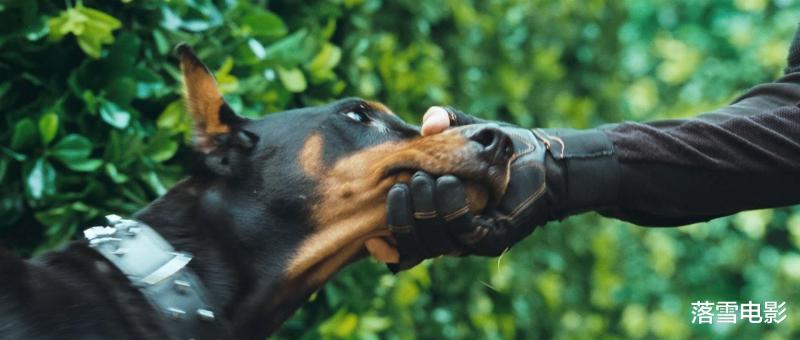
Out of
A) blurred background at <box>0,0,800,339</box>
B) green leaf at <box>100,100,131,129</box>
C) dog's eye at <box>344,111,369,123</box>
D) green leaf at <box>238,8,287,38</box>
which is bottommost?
blurred background at <box>0,0,800,339</box>

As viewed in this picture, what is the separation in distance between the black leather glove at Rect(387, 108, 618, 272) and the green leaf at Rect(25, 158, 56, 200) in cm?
101

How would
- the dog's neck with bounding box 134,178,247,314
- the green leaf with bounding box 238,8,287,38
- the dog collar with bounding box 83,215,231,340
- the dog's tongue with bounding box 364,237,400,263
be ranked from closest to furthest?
1. the dog collar with bounding box 83,215,231,340
2. the dog's neck with bounding box 134,178,247,314
3. the dog's tongue with bounding box 364,237,400,263
4. the green leaf with bounding box 238,8,287,38

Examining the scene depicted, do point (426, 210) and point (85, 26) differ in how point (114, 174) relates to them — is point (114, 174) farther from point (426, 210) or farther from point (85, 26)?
point (426, 210)

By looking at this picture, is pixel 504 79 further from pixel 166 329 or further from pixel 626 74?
pixel 166 329

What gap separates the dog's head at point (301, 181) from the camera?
304 cm

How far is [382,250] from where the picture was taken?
3203mm

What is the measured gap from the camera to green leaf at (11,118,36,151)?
3.34 metres

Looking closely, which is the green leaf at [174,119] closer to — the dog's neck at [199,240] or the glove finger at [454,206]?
the dog's neck at [199,240]

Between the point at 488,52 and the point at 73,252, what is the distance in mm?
3022

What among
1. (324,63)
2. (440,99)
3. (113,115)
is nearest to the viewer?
(113,115)

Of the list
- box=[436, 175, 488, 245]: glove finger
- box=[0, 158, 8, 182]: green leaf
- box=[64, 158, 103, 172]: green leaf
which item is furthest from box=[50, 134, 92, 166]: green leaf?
box=[436, 175, 488, 245]: glove finger

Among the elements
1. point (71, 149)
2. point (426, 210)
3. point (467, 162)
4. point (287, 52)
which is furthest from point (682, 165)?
point (71, 149)

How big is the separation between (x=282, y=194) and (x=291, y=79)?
0.89 m

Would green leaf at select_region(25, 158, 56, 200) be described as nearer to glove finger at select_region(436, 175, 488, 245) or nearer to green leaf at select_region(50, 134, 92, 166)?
green leaf at select_region(50, 134, 92, 166)
